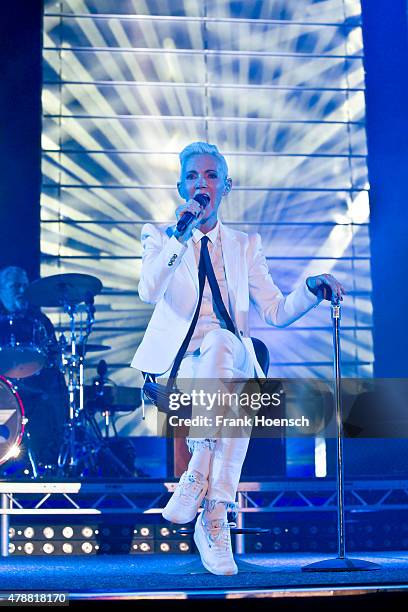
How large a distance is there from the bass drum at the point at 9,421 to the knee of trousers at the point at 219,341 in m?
1.48

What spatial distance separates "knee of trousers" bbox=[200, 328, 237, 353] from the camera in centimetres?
257

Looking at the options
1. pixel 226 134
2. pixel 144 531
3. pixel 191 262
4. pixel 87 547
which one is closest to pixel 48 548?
pixel 87 547

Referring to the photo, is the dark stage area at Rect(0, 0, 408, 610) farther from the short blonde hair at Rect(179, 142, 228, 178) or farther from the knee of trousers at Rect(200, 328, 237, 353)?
the knee of trousers at Rect(200, 328, 237, 353)

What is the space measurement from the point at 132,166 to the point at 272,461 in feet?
6.75

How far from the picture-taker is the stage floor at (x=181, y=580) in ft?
6.79

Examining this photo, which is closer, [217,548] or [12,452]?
[217,548]

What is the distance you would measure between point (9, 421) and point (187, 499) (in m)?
1.62

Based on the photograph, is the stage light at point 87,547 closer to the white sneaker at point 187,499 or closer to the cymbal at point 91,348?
the white sneaker at point 187,499

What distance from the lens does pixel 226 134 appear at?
4855 mm

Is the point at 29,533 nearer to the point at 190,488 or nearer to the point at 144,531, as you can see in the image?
the point at 144,531

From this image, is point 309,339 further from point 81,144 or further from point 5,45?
point 5,45

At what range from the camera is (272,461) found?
3855 millimetres

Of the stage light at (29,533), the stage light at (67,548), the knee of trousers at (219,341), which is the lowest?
the stage light at (67,548)

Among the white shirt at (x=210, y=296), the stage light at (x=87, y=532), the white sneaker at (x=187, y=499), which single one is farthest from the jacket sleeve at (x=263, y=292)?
the stage light at (x=87, y=532)
